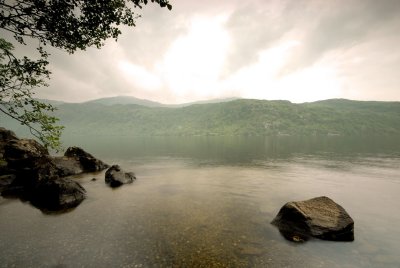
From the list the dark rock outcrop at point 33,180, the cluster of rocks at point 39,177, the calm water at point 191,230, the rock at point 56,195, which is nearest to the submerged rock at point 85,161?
the cluster of rocks at point 39,177

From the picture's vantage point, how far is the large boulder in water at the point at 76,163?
48859mm

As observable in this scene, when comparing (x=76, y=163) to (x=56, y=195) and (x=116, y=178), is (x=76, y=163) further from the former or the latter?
(x=56, y=195)

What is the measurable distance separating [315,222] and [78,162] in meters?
49.1

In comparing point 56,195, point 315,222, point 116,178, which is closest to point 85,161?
point 116,178

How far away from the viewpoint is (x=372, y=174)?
164 ft

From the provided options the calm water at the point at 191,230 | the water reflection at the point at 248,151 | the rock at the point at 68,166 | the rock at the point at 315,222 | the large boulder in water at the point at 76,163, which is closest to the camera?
the calm water at the point at 191,230

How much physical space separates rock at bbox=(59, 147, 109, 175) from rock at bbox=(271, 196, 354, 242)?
142 feet

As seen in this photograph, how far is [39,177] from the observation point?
34.8m

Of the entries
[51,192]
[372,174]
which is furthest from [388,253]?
[372,174]

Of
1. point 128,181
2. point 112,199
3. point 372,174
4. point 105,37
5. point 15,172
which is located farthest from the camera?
point 372,174

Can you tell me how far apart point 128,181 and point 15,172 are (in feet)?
58.1

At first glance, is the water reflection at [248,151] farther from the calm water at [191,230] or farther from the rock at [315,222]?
the rock at [315,222]

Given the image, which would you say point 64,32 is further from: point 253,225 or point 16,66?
point 253,225

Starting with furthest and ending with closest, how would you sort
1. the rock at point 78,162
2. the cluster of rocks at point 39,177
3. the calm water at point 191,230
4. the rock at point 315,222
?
the rock at point 78,162, the cluster of rocks at point 39,177, the rock at point 315,222, the calm water at point 191,230
